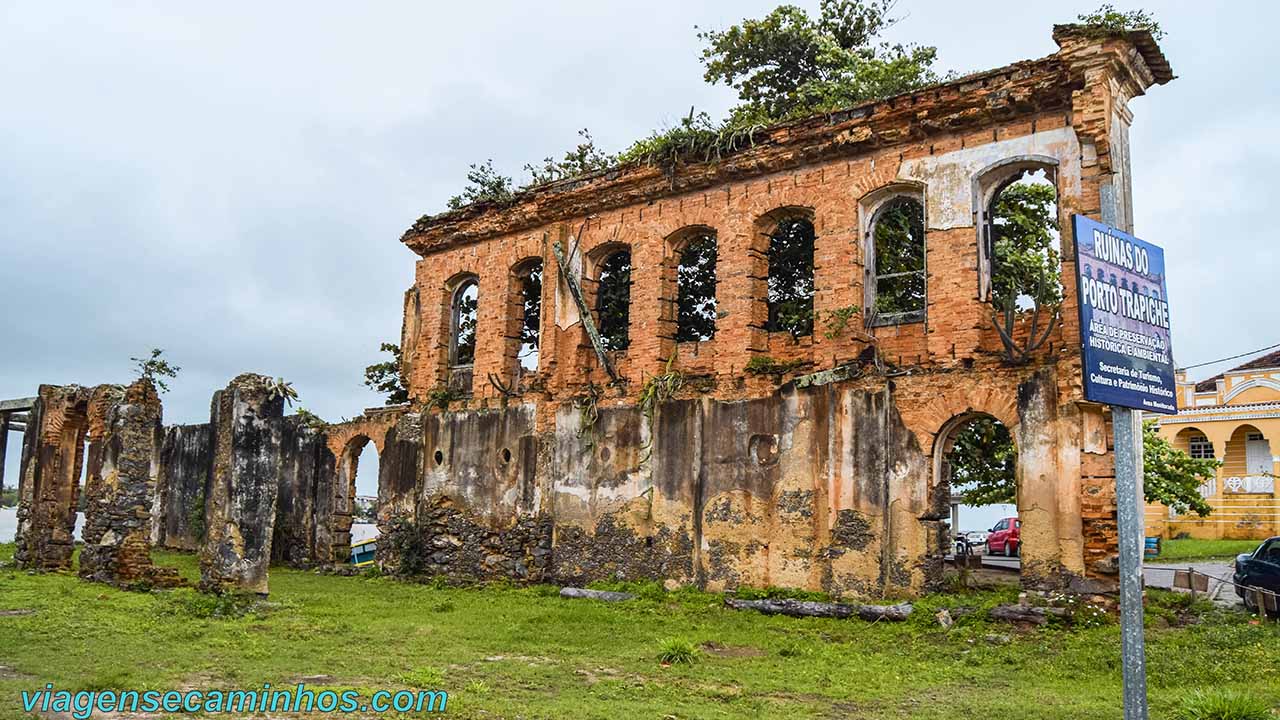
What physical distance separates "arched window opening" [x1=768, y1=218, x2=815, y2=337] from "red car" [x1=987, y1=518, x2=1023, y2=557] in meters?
11.6

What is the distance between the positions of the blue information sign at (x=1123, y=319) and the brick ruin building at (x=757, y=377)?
5610 millimetres

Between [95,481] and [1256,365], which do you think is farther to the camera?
[1256,365]

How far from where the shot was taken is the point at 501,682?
29.7ft

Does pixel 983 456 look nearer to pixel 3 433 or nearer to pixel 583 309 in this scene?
pixel 583 309

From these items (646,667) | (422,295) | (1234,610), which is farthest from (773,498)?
(422,295)

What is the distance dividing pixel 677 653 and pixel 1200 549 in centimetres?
2280

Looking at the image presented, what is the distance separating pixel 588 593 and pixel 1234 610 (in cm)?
866

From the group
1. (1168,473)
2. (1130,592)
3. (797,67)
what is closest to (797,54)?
(797,67)

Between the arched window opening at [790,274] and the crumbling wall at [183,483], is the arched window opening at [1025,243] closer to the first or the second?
the arched window opening at [790,274]

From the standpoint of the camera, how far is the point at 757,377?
1485 centimetres

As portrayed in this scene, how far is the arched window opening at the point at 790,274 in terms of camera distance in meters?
19.0

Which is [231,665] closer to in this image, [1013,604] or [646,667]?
[646,667]

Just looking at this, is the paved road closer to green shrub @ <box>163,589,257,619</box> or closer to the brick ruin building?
the brick ruin building

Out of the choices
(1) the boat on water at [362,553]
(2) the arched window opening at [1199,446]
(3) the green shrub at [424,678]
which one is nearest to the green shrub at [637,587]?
(3) the green shrub at [424,678]
